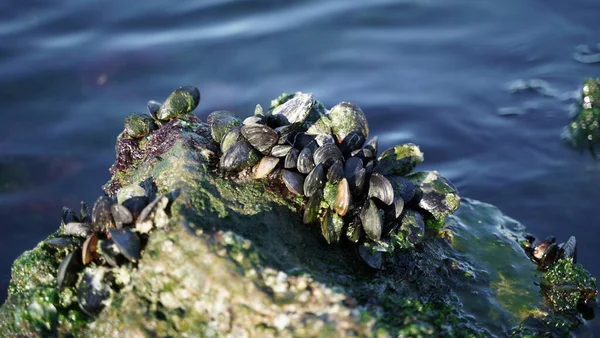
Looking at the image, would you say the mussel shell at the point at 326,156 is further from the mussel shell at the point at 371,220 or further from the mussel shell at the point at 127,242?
the mussel shell at the point at 127,242

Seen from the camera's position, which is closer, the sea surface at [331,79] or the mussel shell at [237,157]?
the mussel shell at [237,157]

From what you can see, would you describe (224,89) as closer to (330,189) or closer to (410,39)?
(410,39)

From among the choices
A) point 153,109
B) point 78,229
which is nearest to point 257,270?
point 78,229

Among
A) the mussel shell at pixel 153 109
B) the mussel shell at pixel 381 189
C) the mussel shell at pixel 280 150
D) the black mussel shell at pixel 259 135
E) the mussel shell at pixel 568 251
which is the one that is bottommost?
the mussel shell at pixel 568 251

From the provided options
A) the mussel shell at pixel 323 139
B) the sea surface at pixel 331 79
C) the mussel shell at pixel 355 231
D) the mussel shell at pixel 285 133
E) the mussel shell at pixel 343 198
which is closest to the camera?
the mussel shell at pixel 343 198

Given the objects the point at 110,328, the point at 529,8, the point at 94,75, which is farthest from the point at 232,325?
the point at 529,8

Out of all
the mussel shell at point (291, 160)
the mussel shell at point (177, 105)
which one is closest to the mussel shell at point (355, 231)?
the mussel shell at point (291, 160)

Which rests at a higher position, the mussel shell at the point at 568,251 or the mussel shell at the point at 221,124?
the mussel shell at the point at 221,124

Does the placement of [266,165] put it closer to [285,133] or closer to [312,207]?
[285,133]

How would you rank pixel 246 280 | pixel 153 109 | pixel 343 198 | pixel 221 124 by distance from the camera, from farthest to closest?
1. pixel 153 109
2. pixel 221 124
3. pixel 343 198
4. pixel 246 280
